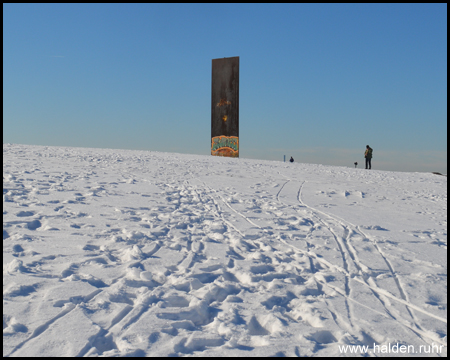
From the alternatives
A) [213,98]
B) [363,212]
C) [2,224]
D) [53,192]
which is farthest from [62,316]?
[213,98]

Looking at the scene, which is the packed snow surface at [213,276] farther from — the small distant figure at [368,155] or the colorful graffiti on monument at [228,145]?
the colorful graffiti on monument at [228,145]

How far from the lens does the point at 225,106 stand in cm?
2438

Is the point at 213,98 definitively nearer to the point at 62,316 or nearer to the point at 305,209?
the point at 305,209

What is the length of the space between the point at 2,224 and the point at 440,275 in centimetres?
592

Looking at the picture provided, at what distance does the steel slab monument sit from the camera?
24.3 m

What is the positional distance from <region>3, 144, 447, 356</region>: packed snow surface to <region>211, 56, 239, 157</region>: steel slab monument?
17.1 metres

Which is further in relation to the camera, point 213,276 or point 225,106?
point 225,106

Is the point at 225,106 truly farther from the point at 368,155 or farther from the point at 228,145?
the point at 368,155

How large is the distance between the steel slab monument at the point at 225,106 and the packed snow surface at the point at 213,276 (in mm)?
17130

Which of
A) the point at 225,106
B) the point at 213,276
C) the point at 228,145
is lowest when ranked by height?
the point at 213,276

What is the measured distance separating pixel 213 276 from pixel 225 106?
21.5m

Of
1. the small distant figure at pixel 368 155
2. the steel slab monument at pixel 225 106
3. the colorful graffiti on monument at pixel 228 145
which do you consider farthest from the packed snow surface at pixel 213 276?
the steel slab monument at pixel 225 106

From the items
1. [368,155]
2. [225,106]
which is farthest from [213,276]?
[225,106]

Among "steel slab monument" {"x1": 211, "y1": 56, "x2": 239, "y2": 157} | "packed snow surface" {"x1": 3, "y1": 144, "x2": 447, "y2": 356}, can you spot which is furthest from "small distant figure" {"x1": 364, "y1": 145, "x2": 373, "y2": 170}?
"packed snow surface" {"x1": 3, "y1": 144, "x2": 447, "y2": 356}
